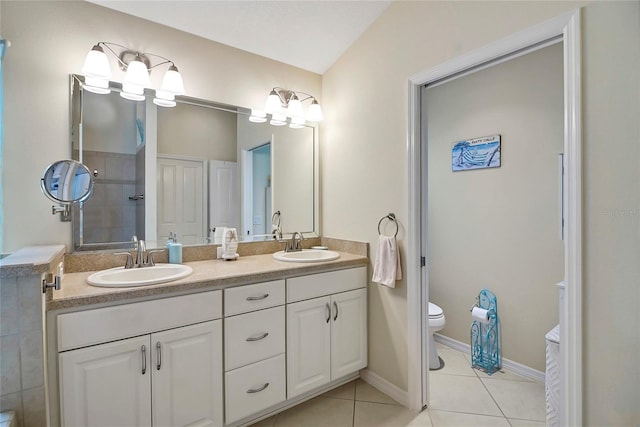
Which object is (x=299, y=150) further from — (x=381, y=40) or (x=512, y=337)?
(x=512, y=337)

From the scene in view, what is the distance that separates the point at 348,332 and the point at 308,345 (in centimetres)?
33

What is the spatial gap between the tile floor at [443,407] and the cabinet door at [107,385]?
2.40ft

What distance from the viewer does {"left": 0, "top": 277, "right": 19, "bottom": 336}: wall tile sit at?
1052 millimetres

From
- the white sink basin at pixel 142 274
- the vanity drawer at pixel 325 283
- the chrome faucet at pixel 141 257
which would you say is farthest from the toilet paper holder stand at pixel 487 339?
the chrome faucet at pixel 141 257

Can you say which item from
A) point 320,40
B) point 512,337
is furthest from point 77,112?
point 512,337

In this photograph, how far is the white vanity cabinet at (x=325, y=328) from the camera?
1.81 metres

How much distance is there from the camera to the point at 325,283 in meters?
1.95

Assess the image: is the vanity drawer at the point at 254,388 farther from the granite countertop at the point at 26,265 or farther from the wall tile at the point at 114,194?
the wall tile at the point at 114,194

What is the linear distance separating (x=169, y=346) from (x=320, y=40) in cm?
214

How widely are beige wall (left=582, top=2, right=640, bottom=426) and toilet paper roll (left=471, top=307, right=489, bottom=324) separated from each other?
115 cm

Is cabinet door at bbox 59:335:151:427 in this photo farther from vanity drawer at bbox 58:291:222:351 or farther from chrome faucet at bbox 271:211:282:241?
chrome faucet at bbox 271:211:282:241

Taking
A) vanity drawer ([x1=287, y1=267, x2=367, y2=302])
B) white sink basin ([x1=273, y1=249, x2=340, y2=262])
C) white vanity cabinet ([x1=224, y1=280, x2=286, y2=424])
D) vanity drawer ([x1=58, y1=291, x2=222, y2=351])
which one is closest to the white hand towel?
vanity drawer ([x1=287, y1=267, x2=367, y2=302])

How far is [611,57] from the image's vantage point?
1154 mm

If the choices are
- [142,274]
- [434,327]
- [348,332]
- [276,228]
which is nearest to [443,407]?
[434,327]
